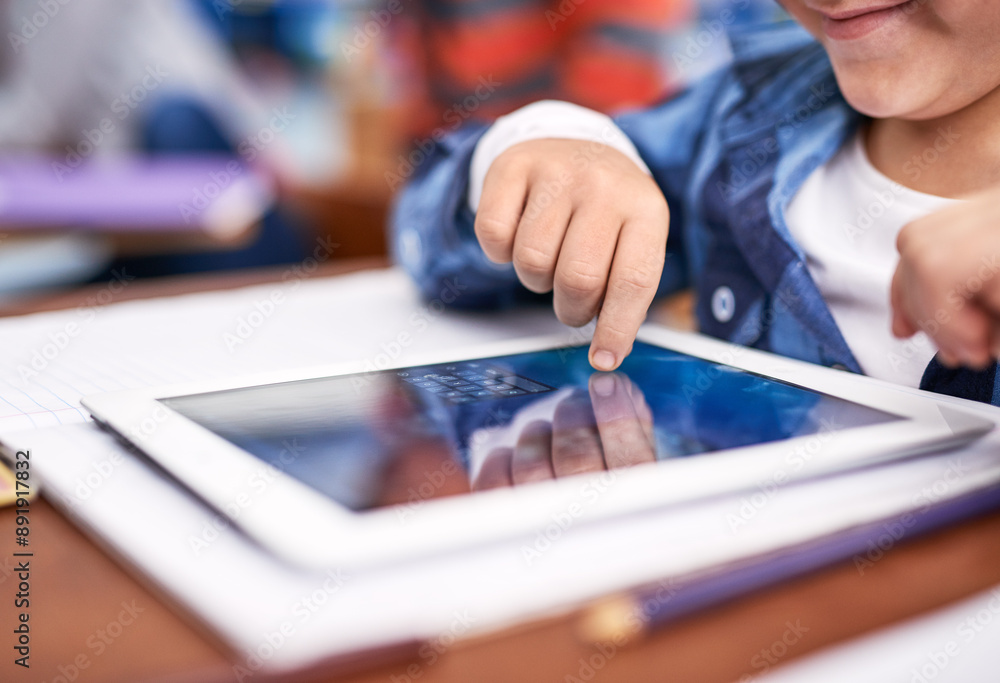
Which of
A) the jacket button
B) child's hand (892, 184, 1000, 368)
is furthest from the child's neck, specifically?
child's hand (892, 184, 1000, 368)

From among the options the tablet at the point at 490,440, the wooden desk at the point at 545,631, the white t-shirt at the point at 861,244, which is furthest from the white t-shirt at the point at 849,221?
the wooden desk at the point at 545,631

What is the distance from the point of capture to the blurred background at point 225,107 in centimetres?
103

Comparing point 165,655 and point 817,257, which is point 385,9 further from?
point 165,655

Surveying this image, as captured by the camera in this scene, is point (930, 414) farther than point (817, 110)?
No

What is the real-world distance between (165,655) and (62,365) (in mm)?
279

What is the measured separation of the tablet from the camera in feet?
0.70

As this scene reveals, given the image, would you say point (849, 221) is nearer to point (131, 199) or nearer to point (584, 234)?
point (584, 234)

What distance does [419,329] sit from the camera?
1.64ft

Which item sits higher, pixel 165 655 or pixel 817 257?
pixel 165 655

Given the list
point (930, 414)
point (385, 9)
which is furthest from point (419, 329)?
point (385, 9)

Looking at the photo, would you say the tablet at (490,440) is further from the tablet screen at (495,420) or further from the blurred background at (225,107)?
the blurred background at (225,107)

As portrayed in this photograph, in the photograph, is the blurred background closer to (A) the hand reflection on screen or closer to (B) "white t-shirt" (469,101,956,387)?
(B) "white t-shirt" (469,101,956,387)

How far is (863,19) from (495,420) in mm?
285

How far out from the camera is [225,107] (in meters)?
1.61
